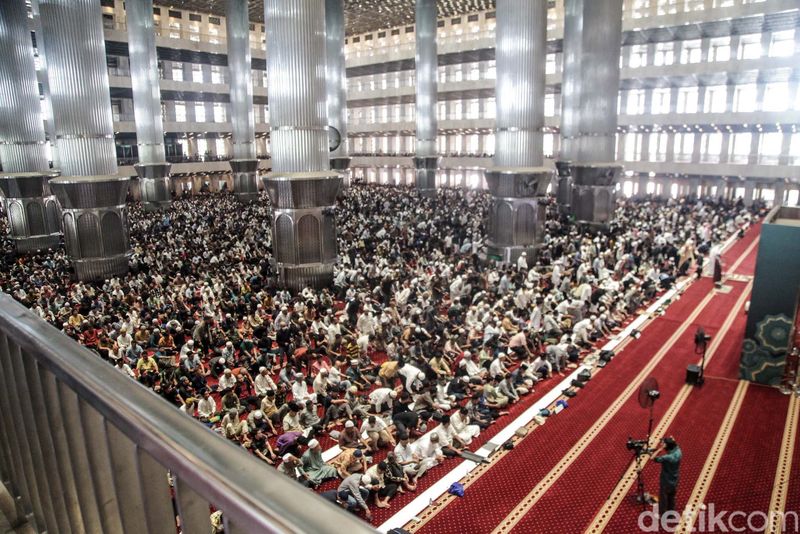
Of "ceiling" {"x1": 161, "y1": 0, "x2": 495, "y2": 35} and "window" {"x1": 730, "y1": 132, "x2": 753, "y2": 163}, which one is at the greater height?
"ceiling" {"x1": 161, "y1": 0, "x2": 495, "y2": 35}

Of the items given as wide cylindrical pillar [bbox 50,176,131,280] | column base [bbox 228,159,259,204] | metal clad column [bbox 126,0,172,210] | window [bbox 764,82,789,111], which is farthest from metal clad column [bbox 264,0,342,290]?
window [bbox 764,82,789,111]

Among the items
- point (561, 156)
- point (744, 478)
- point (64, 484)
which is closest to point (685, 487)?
point (744, 478)

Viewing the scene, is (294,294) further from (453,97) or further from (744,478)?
(453,97)

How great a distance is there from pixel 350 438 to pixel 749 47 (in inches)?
1261

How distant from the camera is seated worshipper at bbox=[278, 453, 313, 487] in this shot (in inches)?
238

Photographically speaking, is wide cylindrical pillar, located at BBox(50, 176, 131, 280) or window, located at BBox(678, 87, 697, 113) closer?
wide cylindrical pillar, located at BBox(50, 176, 131, 280)

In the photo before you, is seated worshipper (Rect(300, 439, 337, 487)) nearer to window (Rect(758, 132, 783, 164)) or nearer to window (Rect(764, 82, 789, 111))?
window (Rect(758, 132, 783, 164))

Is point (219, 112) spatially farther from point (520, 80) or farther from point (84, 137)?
point (520, 80)

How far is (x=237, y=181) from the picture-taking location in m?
31.7

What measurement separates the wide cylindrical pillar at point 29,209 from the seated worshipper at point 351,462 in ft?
59.3

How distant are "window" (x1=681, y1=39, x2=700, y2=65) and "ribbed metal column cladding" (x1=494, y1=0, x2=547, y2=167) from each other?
18.9m

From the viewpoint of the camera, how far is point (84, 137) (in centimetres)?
1476

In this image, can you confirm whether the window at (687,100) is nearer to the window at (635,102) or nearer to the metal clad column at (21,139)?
the window at (635,102)

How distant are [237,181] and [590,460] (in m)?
28.2
